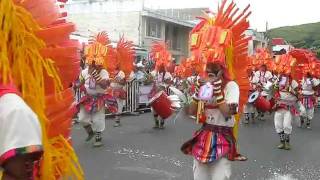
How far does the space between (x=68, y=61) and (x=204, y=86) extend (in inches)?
97.2

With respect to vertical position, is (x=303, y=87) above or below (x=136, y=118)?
above

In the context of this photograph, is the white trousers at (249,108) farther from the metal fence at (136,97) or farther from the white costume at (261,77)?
the metal fence at (136,97)

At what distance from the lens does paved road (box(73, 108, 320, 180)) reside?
6762 mm

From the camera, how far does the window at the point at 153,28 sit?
1228 inches

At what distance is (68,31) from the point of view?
81.3 inches

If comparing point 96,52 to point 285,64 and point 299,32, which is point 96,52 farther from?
point 299,32

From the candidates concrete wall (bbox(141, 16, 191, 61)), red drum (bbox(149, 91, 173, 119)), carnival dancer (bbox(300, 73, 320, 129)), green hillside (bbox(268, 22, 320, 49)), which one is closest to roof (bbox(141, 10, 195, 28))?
concrete wall (bbox(141, 16, 191, 61))

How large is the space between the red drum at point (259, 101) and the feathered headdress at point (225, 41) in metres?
7.91

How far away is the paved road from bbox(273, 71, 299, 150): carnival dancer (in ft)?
1.05

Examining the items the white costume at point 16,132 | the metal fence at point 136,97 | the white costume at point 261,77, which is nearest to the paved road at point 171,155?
the white costume at point 261,77

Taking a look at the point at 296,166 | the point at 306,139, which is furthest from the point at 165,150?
the point at 306,139

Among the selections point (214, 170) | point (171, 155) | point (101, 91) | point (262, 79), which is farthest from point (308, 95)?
point (214, 170)

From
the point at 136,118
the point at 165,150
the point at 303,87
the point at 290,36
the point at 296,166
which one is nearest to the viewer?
the point at 296,166

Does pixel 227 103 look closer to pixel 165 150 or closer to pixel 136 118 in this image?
pixel 165 150
